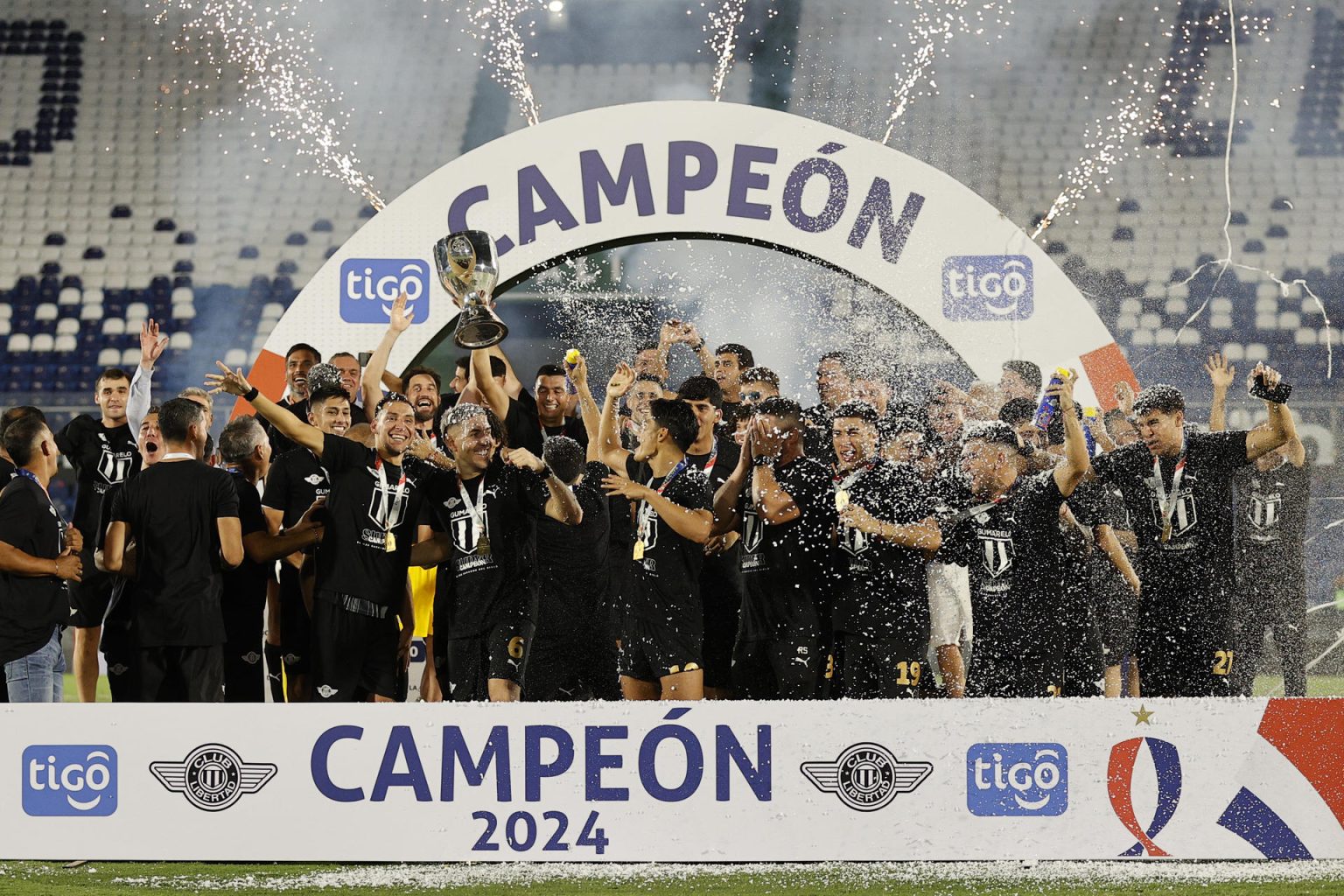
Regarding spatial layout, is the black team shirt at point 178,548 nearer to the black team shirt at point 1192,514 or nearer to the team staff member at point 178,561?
the team staff member at point 178,561

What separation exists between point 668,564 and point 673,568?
0.06 ft

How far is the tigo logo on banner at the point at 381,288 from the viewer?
22.1 feet

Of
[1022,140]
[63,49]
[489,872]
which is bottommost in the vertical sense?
[489,872]

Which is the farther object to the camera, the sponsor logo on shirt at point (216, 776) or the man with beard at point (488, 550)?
the man with beard at point (488, 550)

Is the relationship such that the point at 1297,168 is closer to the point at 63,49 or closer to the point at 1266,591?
the point at 1266,591

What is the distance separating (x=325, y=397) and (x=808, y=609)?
5.58ft

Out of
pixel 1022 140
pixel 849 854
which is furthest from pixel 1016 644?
pixel 1022 140

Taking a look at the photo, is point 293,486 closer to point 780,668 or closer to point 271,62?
point 780,668

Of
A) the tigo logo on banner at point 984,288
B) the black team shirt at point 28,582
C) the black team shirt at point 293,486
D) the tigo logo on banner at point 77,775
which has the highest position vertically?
the tigo logo on banner at point 984,288

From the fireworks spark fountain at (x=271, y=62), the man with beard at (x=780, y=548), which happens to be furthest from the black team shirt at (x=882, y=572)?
the fireworks spark fountain at (x=271, y=62)

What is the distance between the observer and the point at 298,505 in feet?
16.4

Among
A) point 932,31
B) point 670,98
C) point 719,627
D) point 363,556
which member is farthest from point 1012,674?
point 932,31

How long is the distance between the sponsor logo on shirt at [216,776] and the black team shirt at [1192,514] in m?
2.86

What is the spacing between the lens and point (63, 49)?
51.1 ft
